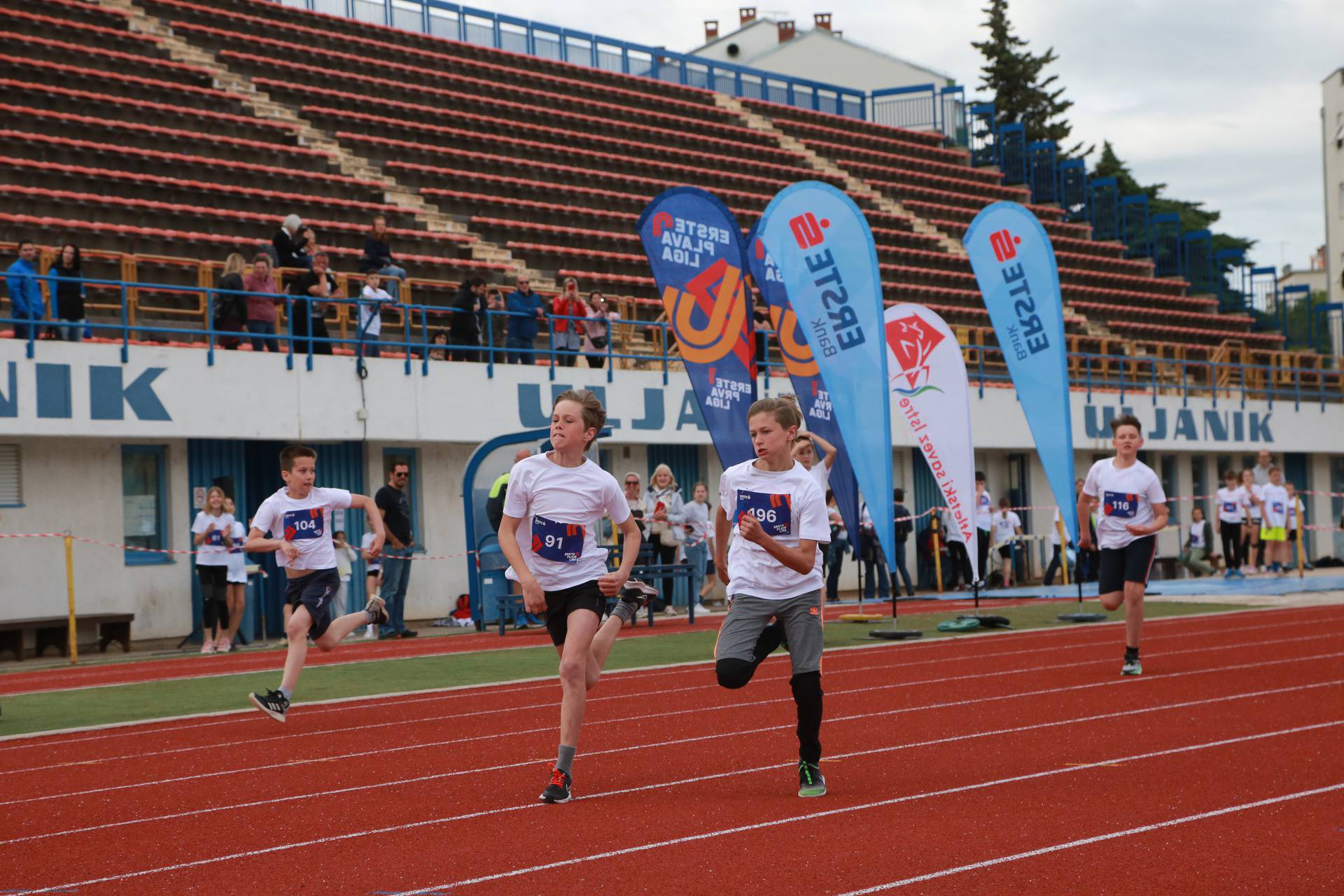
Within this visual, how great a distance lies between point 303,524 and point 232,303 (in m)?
9.74

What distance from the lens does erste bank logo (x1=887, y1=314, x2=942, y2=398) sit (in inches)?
643

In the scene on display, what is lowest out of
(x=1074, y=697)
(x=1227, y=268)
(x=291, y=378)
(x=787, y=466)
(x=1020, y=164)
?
(x=1074, y=697)

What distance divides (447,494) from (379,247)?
3.76 metres

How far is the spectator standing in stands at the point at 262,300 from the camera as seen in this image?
62.8ft

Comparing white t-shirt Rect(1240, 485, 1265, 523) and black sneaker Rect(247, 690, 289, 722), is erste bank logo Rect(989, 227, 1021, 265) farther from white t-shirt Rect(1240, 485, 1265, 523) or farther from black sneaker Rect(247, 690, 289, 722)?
white t-shirt Rect(1240, 485, 1265, 523)

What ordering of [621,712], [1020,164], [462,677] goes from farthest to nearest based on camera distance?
1. [1020,164]
2. [462,677]
3. [621,712]

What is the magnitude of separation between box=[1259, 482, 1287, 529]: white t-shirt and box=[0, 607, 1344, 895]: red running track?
49.9ft

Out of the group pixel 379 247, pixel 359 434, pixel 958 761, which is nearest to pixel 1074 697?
Answer: pixel 958 761

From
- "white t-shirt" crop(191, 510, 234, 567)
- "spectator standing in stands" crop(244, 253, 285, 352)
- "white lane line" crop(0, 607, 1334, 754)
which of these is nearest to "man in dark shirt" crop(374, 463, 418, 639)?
"white t-shirt" crop(191, 510, 234, 567)

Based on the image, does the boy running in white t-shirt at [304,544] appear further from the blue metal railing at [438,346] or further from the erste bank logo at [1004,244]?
the erste bank logo at [1004,244]

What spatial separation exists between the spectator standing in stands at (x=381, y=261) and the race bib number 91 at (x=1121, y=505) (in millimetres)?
13010

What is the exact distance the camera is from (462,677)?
13.2 metres

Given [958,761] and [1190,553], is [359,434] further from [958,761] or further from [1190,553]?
[1190,553]

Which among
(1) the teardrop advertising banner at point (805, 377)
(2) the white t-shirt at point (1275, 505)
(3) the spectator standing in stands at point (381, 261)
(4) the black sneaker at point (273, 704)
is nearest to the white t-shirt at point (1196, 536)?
(2) the white t-shirt at point (1275, 505)
